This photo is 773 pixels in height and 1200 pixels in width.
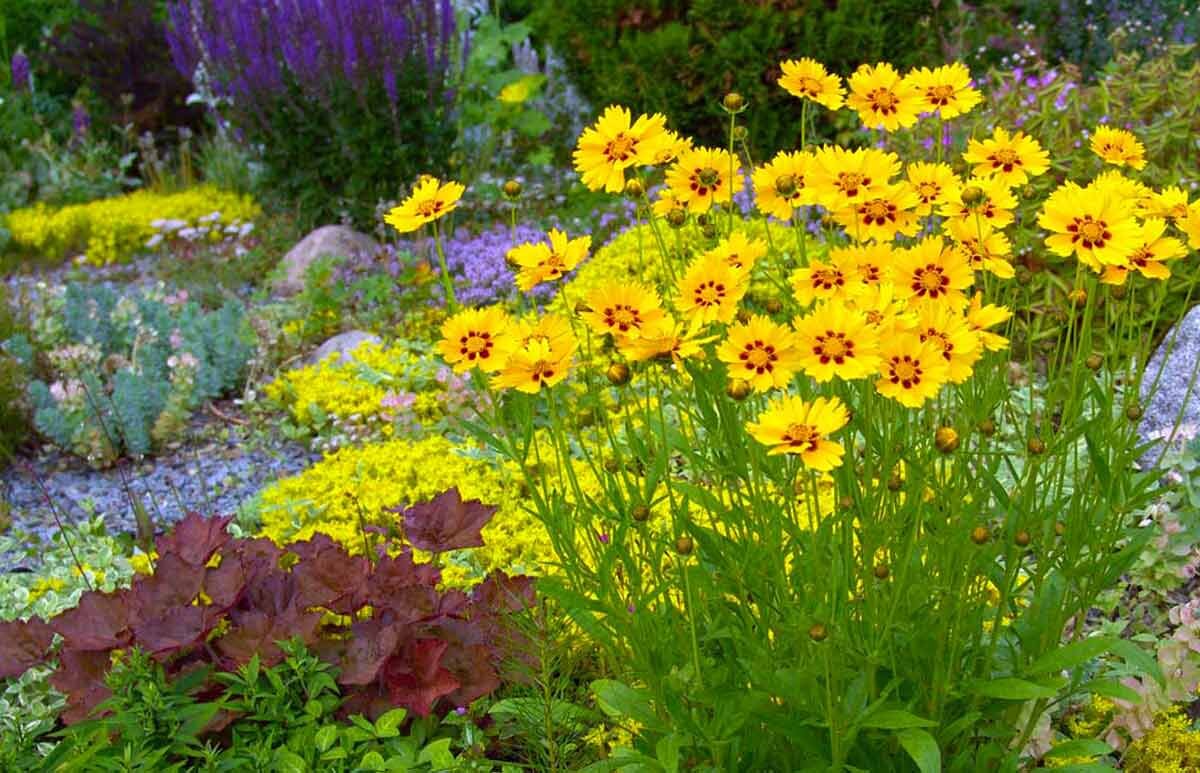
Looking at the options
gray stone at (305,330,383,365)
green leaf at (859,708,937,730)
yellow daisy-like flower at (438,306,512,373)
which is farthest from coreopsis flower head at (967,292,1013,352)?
gray stone at (305,330,383,365)

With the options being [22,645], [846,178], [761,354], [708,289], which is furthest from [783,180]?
Result: [22,645]

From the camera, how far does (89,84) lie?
812 centimetres

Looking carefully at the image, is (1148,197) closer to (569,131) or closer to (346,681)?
(346,681)

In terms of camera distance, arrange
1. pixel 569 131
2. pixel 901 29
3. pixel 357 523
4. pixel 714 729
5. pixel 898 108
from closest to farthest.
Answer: pixel 714 729, pixel 898 108, pixel 357 523, pixel 901 29, pixel 569 131

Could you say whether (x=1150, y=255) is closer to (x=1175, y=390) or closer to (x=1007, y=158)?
(x=1007, y=158)

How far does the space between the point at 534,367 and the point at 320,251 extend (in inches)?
163

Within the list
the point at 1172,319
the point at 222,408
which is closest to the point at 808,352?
the point at 1172,319

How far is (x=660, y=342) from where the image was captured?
1438 mm

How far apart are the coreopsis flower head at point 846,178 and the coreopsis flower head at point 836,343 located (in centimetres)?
24

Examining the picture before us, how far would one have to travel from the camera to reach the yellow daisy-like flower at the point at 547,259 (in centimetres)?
162

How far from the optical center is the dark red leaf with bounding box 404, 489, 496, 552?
2293mm

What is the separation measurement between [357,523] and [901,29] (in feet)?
13.7

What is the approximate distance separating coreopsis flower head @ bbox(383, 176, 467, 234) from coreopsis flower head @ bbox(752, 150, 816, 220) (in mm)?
424

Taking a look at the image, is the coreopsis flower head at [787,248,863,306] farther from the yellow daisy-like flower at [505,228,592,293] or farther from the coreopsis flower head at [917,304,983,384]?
the yellow daisy-like flower at [505,228,592,293]
